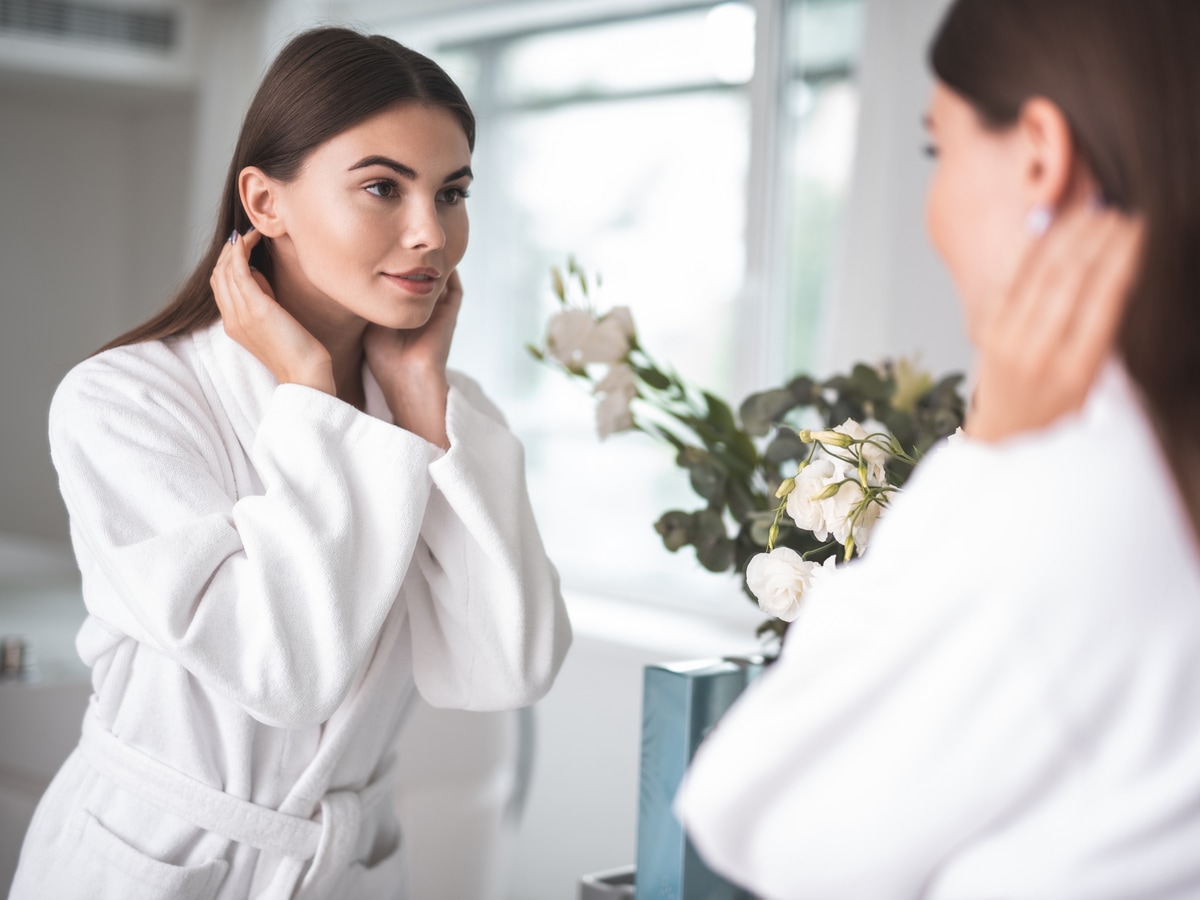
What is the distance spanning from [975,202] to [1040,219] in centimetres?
5

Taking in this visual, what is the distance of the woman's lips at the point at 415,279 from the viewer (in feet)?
3.76

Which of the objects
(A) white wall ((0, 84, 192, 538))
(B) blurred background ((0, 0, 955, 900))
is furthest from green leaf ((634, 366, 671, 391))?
(A) white wall ((0, 84, 192, 538))

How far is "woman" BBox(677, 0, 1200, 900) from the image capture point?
54 centimetres

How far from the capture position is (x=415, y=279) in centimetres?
115

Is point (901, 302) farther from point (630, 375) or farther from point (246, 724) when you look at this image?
point (246, 724)

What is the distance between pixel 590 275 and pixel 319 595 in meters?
3.07

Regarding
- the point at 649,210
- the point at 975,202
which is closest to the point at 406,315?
the point at 975,202

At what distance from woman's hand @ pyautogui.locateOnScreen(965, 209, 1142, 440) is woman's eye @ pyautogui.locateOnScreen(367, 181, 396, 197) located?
2.25ft

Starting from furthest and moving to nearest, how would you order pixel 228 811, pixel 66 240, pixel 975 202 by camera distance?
1. pixel 66 240
2. pixel 228 811
3. pixel 975 202

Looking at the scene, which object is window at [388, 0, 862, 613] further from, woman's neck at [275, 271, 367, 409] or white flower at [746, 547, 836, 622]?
white flower at [746, 547, 836, 622]

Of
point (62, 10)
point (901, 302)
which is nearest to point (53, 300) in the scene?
point (62, 10)

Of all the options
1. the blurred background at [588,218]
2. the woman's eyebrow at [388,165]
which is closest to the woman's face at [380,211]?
the woman's eyebrow at [388,165]

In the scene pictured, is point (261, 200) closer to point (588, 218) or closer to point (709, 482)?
point (709, 482)

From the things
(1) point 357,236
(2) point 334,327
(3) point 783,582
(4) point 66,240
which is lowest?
(4) point 66,240
